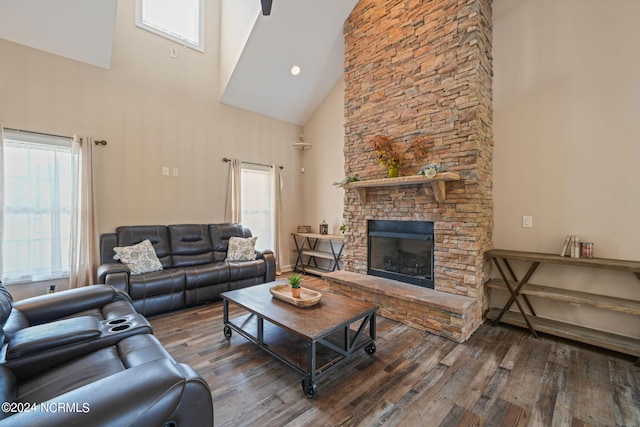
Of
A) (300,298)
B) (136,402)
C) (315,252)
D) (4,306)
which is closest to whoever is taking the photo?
(136,402)

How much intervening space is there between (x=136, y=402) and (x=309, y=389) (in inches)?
49.7

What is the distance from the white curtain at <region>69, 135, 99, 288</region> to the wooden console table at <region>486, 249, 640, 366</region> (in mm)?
4757

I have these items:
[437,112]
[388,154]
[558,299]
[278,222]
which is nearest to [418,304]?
[558,299]

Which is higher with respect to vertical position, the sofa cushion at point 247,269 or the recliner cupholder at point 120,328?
the recliner cupholder at point 120,328

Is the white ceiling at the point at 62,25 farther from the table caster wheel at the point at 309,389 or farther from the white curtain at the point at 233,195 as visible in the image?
the table caster wheel at the point at 309,389

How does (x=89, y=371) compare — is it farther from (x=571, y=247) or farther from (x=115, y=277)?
(x=571, y=247)

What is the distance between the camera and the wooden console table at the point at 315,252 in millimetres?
4890

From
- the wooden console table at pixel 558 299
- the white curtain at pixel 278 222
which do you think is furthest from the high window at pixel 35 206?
the wooden console table at pixel 558 299

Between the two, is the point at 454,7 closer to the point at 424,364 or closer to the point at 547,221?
the point at 547,221

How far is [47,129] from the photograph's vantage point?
128 inches

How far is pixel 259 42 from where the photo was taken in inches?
164

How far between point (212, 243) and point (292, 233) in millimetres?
1769

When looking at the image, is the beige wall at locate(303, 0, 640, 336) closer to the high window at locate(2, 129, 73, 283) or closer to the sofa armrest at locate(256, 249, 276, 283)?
the sofa armrest at locate(256, 249, 276, 283)

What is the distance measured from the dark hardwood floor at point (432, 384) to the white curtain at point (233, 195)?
234 centimetres
